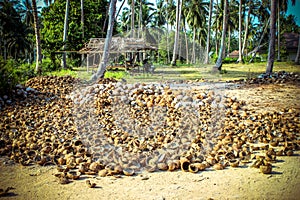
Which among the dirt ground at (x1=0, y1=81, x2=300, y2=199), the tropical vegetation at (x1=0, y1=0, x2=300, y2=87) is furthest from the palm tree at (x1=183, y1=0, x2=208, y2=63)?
the dirt ground at (x1=0, y1=81, x2=300, y2=199)

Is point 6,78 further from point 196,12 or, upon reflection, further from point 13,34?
point 13,34

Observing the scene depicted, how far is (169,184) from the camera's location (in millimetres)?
1959

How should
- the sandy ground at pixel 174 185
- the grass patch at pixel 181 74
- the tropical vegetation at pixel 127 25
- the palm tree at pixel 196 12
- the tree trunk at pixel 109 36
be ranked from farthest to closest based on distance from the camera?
the palm tree at pixel 196 12 < the tropical vegetation at pixel 127 25 < the grass patch at pixel 181 74 < the tree trunk at pixel 109 36 < the sandy ground at pixel 174 185

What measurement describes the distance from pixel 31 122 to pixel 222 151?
2663mm

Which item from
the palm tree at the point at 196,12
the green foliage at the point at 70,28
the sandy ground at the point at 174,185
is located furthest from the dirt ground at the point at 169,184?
the palm tree at the point at 196,12

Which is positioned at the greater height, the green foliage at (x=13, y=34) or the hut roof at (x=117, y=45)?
the green foliage at (x=13, y=34)

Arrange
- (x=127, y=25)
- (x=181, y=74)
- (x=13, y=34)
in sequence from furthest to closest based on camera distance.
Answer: (x=127, y=25), (x=13, y=34), (x=181, y=74)

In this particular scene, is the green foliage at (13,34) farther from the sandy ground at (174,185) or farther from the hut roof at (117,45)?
the sandy ground at (174,185)

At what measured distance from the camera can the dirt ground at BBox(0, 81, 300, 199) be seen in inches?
68.3

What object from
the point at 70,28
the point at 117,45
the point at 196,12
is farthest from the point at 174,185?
the point at 196,12

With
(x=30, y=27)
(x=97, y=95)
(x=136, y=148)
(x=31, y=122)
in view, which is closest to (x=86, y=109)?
(x=97, y=95)

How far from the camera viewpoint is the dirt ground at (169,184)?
174 centimetres

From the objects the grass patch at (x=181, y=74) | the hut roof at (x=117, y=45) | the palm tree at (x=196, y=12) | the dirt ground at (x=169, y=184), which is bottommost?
the dirt ground at (x=169, y=184)

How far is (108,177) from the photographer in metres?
2.12
